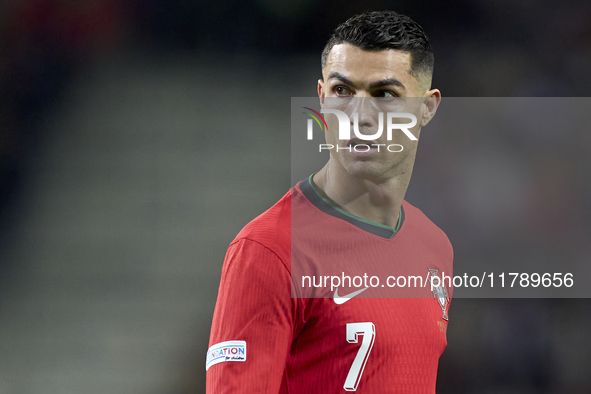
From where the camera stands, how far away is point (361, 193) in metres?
1.66

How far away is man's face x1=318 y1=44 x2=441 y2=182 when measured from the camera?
158 centimetres

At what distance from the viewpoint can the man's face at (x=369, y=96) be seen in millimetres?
1577

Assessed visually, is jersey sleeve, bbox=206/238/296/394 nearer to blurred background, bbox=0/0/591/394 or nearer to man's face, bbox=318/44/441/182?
man's face, bbox=318/44/441/182

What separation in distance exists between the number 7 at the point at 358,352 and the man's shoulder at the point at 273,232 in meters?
0.25

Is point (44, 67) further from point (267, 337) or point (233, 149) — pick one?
point (267, 337)

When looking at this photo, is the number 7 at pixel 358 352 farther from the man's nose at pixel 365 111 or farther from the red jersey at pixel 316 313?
the man's nose at pixel 365 111

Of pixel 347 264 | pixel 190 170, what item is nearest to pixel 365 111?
pixel 347 264

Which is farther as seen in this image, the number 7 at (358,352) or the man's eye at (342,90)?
the man's eye at (342,90)

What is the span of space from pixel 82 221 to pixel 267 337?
260 cm

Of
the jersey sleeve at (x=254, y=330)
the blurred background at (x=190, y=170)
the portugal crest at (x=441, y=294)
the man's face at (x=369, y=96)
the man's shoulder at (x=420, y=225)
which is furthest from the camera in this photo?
the blurred background at (x=190, y=170)

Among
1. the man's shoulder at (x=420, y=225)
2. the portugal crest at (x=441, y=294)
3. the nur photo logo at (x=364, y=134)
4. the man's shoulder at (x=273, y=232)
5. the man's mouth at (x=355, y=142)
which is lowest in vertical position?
the portugal crest at (x=441, y=294)

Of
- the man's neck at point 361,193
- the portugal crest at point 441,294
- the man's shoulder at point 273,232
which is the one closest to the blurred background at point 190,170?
the portugal crest at point 441,294

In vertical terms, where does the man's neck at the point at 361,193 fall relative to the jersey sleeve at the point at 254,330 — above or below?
above

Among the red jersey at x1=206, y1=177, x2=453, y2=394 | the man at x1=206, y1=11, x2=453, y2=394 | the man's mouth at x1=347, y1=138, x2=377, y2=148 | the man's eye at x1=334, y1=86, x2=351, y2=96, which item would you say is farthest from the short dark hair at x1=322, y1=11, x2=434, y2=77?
the red jersey at x1=206, y1=177, x2=453, y2=394
